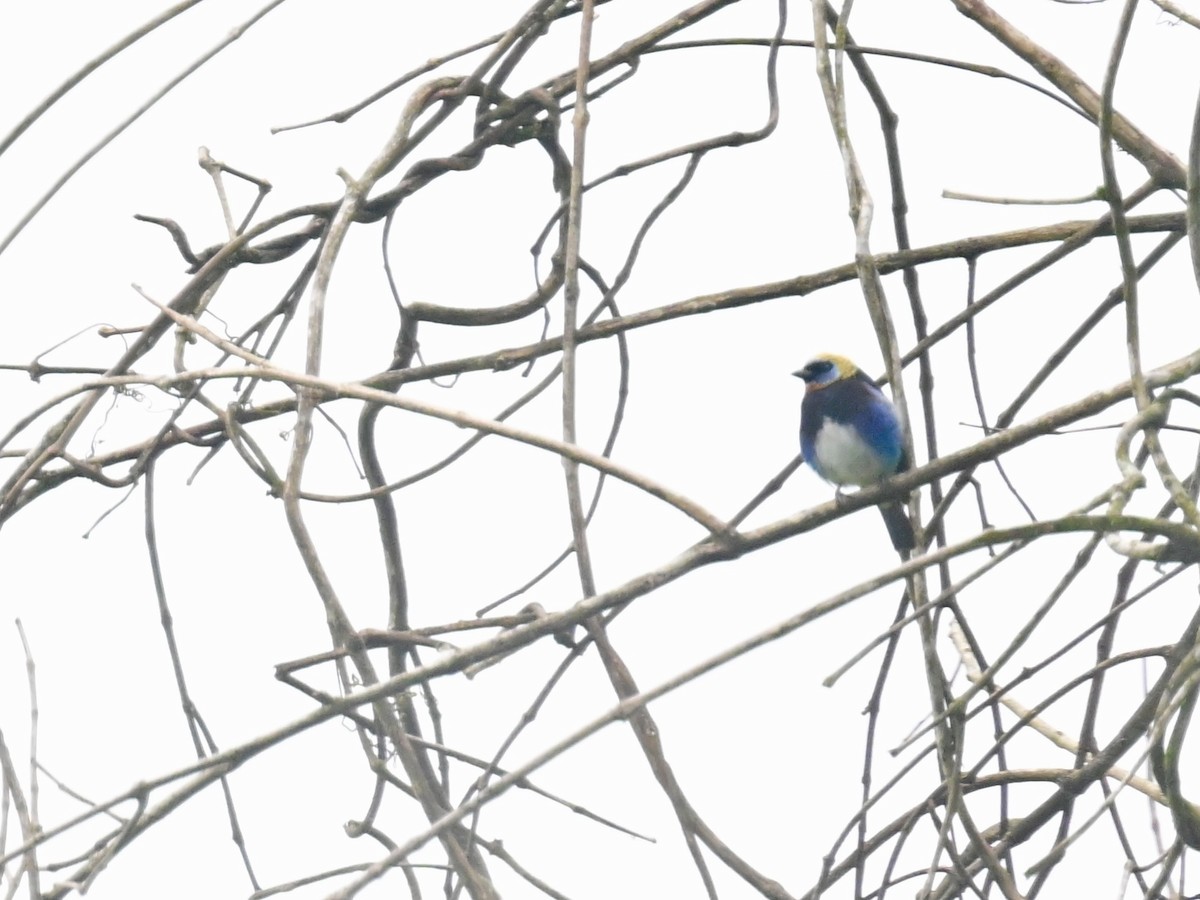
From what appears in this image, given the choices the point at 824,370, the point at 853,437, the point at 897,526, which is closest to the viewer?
the point at 897,526

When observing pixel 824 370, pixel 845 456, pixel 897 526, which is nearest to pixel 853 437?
pixel 845 456

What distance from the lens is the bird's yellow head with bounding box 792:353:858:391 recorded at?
4.64 metres

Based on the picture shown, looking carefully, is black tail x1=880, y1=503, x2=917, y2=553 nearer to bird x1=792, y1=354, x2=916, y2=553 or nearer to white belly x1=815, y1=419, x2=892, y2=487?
bird x1=792, y1=354, x2=916, y2=553

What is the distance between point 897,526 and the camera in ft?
13.0

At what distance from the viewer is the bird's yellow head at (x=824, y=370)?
183 inches

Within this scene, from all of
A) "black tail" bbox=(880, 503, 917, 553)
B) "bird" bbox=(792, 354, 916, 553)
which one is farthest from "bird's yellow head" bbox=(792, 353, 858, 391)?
"black tail" bbox=(880, 503, 917, 553)

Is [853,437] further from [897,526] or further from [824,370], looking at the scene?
[824,370]

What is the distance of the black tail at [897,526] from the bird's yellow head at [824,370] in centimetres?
67

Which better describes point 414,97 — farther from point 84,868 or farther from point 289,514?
point 84,868

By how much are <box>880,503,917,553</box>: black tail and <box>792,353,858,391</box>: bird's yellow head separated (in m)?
0.67

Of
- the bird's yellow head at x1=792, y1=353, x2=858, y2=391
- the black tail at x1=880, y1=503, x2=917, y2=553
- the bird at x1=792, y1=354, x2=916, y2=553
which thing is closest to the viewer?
the black tail at x1=880, y1=503, x2=917, y2=553

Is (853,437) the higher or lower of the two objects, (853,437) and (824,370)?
the lower

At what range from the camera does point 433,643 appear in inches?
90.2

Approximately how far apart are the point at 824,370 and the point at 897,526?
83cm
